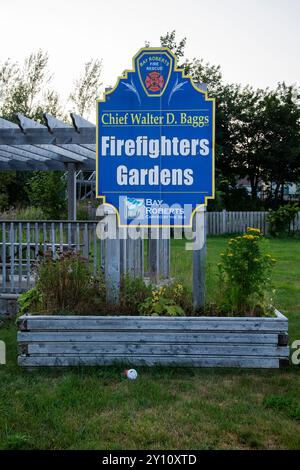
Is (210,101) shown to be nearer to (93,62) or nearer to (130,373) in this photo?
(130,373)

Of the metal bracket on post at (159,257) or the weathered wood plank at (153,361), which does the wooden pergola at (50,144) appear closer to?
the metal bracket on post at (159,257)

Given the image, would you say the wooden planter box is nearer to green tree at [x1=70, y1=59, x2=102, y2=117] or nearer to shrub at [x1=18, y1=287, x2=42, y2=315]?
shrub at [x1=18, y1=287, x2=42, y2=315]

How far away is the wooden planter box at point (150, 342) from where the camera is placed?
4.83 meters

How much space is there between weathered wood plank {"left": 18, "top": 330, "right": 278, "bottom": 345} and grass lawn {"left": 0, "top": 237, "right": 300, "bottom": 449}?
0.27 metres

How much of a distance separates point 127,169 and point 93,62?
26.4 m

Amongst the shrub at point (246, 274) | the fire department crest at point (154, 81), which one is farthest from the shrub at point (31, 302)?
the fire department crest at point (154, 81)

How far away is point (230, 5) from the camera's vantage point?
7.66m

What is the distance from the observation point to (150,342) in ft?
16.0

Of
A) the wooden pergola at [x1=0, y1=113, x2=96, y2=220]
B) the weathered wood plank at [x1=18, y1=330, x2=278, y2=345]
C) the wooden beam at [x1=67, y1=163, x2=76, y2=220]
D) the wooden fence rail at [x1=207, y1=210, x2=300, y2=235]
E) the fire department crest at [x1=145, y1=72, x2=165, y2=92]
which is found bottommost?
the weathered wood plank at [x1=18, y1=330, x2=278, y2=345]

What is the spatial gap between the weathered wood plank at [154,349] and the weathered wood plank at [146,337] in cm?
4

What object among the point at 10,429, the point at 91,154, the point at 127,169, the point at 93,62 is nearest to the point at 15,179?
the point at 93,62

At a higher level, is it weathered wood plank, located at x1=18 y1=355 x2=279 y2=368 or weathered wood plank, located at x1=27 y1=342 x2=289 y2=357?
weathered wood plank, located at x1=27 y1=342 x2=289 y2=357

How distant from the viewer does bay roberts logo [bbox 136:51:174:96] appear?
5.45m

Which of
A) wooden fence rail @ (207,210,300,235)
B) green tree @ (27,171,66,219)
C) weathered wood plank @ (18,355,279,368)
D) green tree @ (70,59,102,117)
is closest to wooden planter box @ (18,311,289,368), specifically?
weathered wood plank @ (18,355,279,368)
